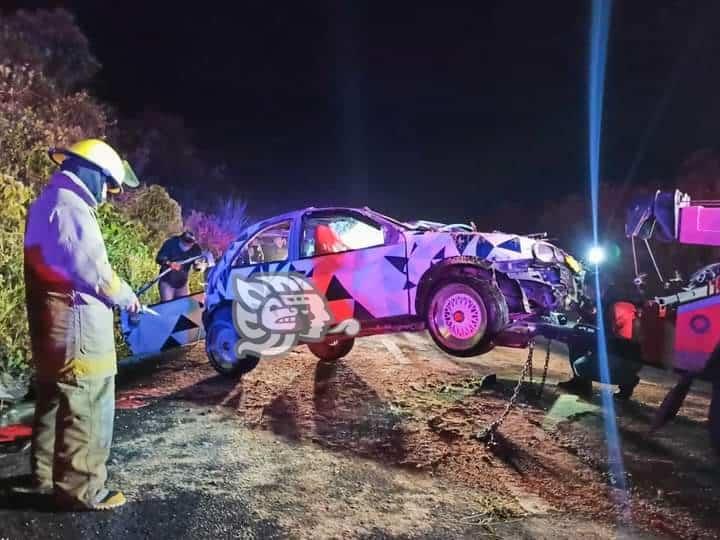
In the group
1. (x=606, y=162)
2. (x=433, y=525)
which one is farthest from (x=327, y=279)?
(x=606, y=162)

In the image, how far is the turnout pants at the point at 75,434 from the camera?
11.2 feet

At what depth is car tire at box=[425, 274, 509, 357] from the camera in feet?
18.7

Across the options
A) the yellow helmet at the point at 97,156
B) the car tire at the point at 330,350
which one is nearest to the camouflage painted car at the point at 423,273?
the car tire at the point at 330,350

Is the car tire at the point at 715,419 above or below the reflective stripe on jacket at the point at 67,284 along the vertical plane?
below

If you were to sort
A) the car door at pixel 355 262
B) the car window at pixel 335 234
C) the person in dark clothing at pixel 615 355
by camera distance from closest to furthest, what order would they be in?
the person in dark clothing at pixel 615 355 → the car door at pixel 355 262 → the car window at pixel 335 234

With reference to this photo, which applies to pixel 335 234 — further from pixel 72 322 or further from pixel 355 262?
pixel 72 322

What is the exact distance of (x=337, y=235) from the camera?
677cm

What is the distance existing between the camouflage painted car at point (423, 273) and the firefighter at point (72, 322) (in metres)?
3.12

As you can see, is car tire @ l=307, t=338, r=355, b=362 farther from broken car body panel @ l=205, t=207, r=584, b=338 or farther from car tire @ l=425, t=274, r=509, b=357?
car tire @ l=425, t=274, r=509, b=357

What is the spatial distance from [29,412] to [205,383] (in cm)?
191

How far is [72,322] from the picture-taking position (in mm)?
3402

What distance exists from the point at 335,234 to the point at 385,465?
2935 mm

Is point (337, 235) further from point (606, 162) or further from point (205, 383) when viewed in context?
point (606, 162)

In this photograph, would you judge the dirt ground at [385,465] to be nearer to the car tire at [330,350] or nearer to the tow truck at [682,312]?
the tow truck at [682,312]
